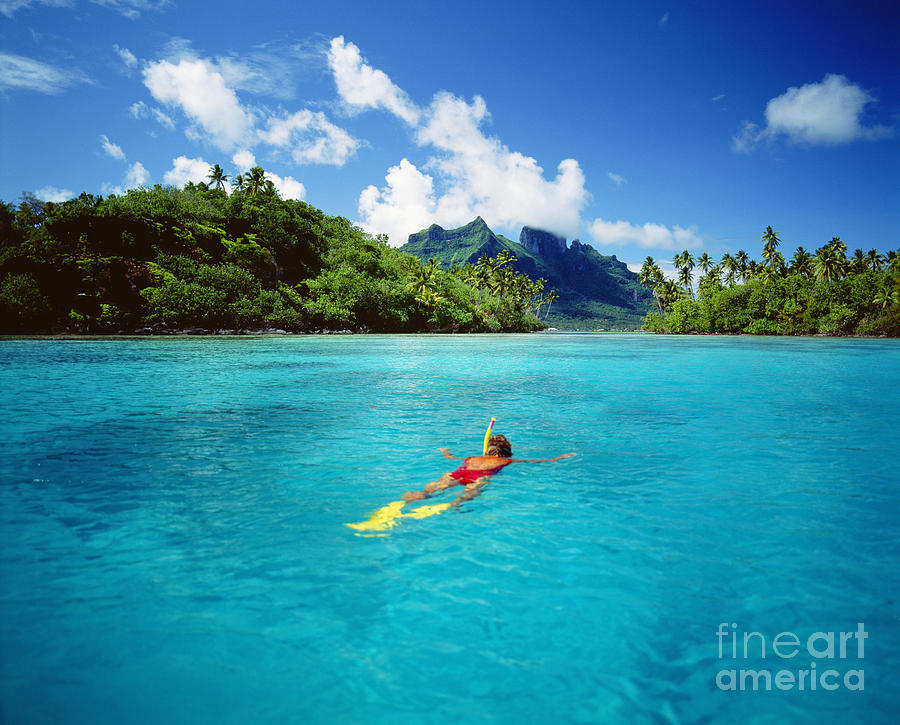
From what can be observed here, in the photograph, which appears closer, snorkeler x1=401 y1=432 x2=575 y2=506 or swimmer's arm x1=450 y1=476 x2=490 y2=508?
swimmer's arm x1=450 y1=476 x2=490 y2=508

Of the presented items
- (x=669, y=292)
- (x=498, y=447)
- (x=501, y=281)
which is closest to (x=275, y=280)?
(x=501, y=281)

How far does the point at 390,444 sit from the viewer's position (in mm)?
9977

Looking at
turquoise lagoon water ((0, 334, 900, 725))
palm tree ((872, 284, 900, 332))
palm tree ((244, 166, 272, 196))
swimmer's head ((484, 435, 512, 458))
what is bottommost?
turquoise lagoon water ((0, 334, 900, 725))

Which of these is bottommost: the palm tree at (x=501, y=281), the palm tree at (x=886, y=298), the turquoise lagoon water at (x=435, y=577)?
the turquoise lagoon water at (x=435, y=577)

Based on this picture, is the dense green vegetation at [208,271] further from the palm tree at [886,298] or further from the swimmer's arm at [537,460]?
the palm tree at [886,298]

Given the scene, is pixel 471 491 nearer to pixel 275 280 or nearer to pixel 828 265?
pixel 275 280

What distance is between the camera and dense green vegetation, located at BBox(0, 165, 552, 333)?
5272cm

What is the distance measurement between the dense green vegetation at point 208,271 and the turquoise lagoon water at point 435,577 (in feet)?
178

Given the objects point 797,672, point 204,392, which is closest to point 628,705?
point 797,672

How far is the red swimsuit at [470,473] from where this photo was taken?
7492 mm

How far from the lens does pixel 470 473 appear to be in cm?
770

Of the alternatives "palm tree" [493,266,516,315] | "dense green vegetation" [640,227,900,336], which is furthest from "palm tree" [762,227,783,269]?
"palm tree" [493,266,516,315]

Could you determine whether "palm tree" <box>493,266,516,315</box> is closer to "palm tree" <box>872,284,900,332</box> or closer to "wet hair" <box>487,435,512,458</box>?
"palm tree" <box>872,284,900,332</box>

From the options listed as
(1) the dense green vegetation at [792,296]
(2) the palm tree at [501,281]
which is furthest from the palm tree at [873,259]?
(2) the palm tree at [501,281]
